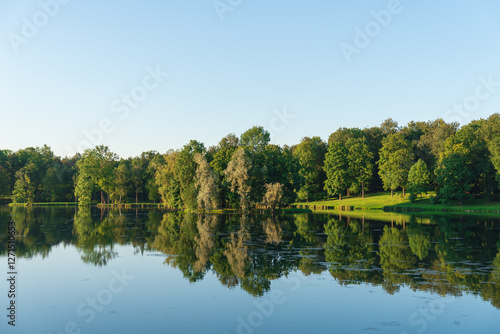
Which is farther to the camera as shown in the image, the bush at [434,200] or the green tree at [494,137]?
the bush at [434,200]

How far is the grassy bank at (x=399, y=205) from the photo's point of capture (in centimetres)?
7569

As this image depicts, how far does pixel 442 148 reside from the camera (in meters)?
93.4

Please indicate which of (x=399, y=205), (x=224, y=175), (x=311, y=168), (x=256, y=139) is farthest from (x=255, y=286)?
(x=311, y=168)

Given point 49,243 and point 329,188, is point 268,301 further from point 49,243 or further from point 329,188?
point 329,188

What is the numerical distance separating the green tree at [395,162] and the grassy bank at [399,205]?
398cm

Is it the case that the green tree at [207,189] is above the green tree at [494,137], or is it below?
below

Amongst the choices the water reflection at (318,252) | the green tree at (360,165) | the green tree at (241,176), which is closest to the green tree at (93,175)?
the green tree at (241,176)

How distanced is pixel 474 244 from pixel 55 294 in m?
31.2

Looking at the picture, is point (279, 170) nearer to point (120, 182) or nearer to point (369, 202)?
point (369, 202)

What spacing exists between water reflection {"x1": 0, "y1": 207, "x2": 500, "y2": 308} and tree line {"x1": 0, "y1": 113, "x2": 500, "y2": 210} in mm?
29529

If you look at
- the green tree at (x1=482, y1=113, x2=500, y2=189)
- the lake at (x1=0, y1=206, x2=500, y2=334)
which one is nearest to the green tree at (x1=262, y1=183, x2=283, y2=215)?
the lake at (x1=0, y1=206, x2=500, y2=334)

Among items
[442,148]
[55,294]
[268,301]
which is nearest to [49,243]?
[55,294]

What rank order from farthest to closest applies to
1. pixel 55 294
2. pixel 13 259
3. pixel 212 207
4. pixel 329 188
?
1. pixel 329 188
2. pixel 212 207
3. pixel 13 259
4. pixel 55 294

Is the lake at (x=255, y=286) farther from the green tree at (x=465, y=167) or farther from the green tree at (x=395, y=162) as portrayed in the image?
the green tree at (x=395, y=162)
